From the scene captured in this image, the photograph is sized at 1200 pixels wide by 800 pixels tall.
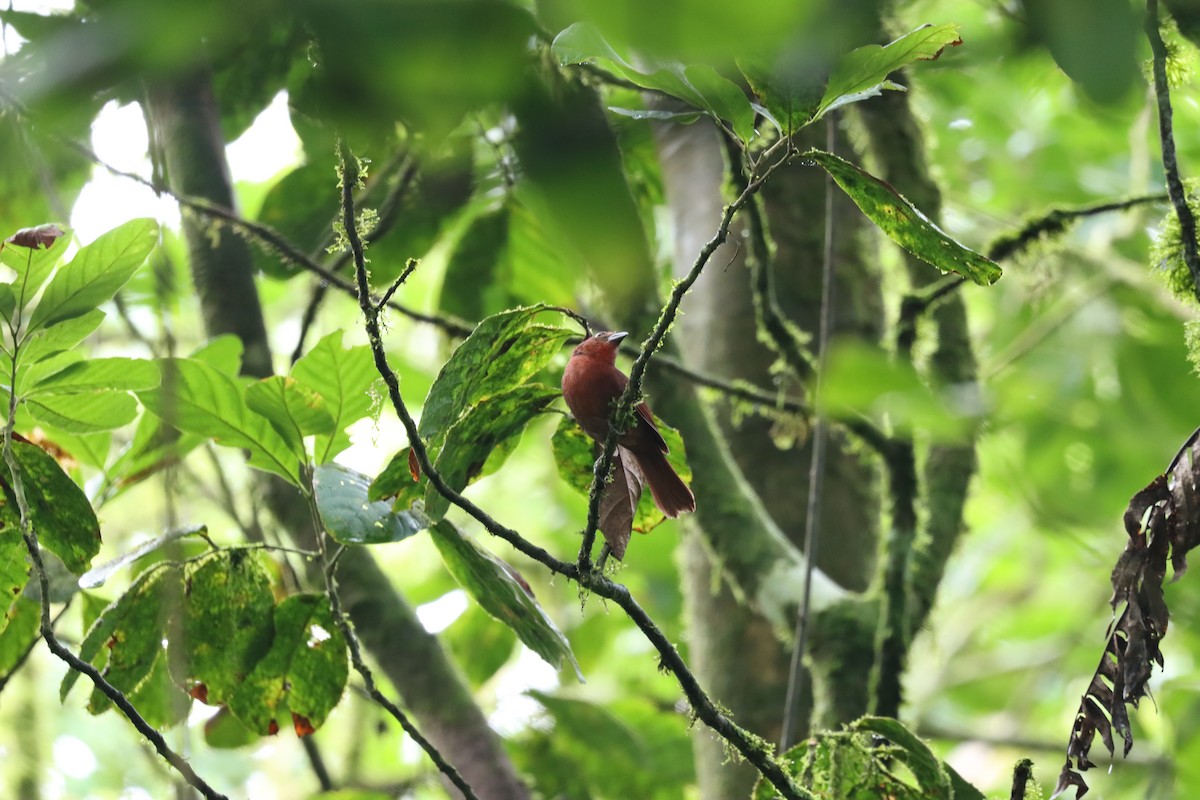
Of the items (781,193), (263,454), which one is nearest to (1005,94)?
(781,193)

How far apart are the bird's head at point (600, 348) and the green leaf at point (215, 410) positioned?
0.38 meters

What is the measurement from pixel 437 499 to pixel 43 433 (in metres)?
0.73

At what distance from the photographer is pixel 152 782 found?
3143mm

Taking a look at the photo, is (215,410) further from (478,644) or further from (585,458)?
(478,644)

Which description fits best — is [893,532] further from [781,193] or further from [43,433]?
[43,433]

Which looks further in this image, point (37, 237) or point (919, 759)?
point (919, 759)

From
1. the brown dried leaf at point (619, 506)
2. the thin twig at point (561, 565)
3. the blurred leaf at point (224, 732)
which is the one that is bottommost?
the blurred leaf at point (224, 732)

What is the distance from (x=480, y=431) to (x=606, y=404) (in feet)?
0.41

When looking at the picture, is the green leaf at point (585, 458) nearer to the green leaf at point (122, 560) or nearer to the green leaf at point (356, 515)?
the green leaf at point (356, 515)

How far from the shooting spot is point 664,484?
905 millimetres

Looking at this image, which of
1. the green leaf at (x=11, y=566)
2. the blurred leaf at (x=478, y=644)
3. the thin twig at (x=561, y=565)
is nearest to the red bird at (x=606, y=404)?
the thin twig at (x=561, y=565)

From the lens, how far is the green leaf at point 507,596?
958 mm

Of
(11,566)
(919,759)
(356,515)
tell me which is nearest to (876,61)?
(356,515)

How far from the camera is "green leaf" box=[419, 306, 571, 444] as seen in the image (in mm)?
842
